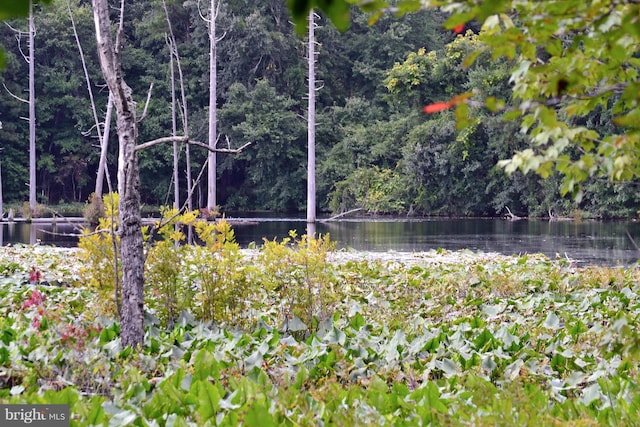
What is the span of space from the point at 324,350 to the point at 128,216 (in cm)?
140

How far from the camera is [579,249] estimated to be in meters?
13.5

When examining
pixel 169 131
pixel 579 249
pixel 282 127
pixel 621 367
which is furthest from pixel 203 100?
pixel 621 367

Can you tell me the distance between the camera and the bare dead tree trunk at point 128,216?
13.3ft

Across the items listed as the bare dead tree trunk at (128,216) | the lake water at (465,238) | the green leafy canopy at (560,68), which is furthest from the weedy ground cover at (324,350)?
the lake water at (465,238)

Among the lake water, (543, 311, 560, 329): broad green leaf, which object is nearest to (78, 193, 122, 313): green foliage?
(543, 311, 560, 329): broad green leaf

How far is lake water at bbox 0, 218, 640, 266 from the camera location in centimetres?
1309

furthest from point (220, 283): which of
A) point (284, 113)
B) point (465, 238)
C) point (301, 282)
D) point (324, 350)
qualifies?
point (284, 113)

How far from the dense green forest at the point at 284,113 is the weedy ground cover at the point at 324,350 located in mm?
21316

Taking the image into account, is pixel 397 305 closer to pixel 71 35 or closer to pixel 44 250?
pixel 44 250

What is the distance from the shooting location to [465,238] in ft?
54.7

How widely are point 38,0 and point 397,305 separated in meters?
4.61

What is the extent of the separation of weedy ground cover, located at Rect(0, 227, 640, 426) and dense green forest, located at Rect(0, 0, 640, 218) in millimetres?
21316

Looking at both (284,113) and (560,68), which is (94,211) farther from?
(560,68)

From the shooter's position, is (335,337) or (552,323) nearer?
(335,337)
